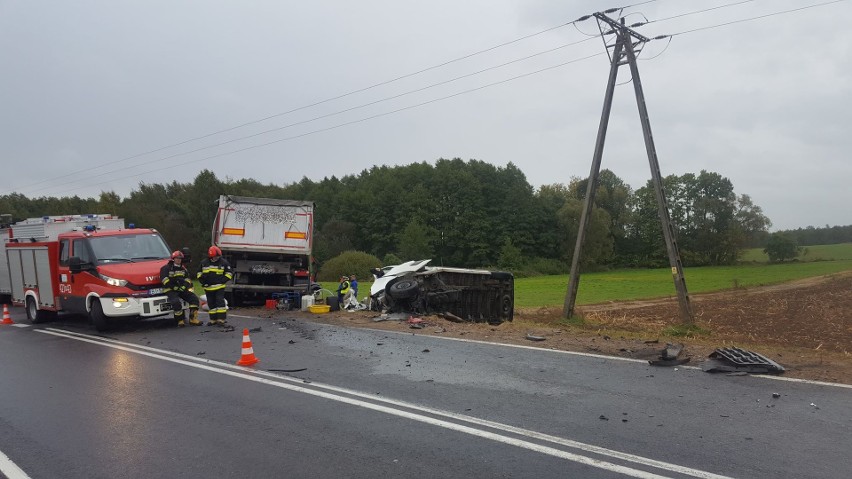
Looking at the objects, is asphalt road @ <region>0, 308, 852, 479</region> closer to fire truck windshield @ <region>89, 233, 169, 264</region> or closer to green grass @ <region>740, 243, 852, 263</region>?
fire truck windshield @ <region>89, 233, 169, 264</region>

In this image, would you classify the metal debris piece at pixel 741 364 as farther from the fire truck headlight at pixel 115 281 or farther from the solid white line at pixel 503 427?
the fire truck headlight at pixel 115 281

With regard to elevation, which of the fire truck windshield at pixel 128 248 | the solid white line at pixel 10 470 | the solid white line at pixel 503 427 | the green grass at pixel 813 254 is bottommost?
the green grass at pixel 813 254

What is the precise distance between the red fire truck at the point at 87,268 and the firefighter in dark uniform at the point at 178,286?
0.20 metres

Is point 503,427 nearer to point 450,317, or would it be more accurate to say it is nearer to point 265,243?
point 450,317

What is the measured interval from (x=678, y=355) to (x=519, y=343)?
8.22 ft

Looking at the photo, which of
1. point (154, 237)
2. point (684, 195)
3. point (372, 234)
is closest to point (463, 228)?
point (372, 234)

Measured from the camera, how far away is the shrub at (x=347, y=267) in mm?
51719

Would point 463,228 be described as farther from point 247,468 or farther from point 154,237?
point 247,468

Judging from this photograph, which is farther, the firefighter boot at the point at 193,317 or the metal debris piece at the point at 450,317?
the metal debris piece at the point at 450,317

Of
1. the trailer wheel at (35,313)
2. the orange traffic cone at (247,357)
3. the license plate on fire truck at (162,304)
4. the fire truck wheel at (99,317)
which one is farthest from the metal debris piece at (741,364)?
the trailer wheel at (35,313)

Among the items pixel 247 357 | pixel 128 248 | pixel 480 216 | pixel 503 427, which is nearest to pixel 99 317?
pixel 128 248

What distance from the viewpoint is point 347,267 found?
52.1 metres

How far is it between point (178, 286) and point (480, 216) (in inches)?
2550

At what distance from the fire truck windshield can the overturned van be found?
5.13m
